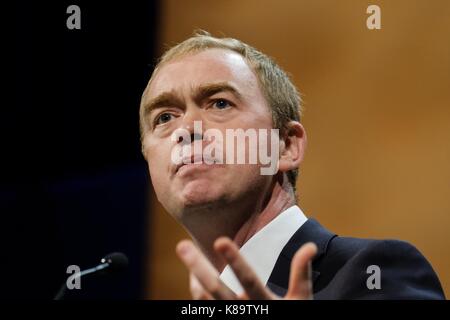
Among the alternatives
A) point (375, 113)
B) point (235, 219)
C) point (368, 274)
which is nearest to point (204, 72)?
point (235, 219)

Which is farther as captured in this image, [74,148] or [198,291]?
[74,148]

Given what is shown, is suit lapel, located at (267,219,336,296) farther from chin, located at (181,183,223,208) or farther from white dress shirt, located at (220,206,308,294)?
chin, located at (181,183,223,208)

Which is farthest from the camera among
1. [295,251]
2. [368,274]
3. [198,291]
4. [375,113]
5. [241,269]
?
[375,113]

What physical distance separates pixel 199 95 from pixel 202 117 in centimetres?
7

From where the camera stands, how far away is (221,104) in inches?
74.7

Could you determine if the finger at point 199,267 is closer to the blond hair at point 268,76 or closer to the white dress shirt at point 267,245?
the white dress shirt at point 267,245

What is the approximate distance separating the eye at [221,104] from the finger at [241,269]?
81cm

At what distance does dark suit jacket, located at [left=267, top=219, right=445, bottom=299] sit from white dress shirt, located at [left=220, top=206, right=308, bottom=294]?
0.08m

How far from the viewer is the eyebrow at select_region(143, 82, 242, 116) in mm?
1887

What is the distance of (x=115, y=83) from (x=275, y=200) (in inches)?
83.0

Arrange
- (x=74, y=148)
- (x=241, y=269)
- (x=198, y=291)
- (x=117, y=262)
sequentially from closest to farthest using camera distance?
1. (x=241, y=269)
2. (x=198, y=291)
3. (x=117, y=262)
4. (x=74, y=148)

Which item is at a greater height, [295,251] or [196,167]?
[196,167]

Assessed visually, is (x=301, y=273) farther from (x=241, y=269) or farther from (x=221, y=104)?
(x=221, y=104)

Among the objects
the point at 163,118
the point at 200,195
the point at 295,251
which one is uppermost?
the point at 163,118
